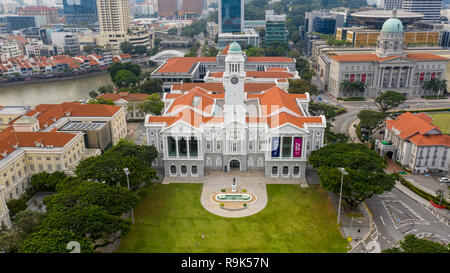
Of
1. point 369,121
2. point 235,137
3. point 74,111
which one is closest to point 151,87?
point 74,111

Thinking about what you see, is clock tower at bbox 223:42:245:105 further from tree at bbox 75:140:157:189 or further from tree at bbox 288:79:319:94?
tree at bbox 288:79:319:94

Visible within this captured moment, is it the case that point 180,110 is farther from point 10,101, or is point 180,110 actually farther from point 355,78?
point 10,101

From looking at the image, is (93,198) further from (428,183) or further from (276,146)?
(428,183)

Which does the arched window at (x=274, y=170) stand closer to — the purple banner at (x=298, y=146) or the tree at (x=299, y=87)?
the purple banner at (x=298, y=146)

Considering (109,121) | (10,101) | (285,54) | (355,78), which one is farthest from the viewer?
(285,54)

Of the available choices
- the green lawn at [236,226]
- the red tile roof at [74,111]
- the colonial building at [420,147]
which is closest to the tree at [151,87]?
the red tile roof at [74,111]

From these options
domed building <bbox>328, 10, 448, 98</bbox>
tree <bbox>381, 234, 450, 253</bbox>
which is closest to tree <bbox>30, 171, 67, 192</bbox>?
→ tree <bbox>381, 234, 450, 253</bbox>

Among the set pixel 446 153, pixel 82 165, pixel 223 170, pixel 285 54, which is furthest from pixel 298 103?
pixel 285 54
